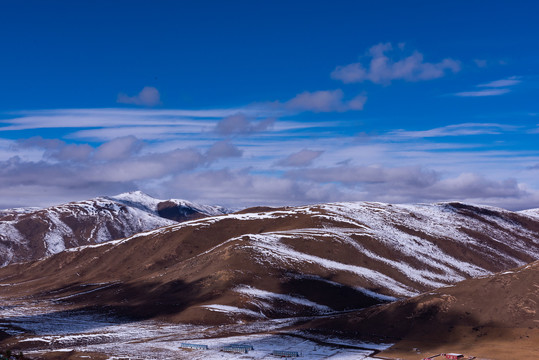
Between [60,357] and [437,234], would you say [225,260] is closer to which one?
[60,357]

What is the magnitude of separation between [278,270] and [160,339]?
166ft

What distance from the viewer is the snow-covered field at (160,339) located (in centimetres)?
7912

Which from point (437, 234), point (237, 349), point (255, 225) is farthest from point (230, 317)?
point (437, 234)

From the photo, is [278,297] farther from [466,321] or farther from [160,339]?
[466,321]

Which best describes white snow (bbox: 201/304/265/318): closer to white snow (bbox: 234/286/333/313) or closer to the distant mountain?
the distant mountain

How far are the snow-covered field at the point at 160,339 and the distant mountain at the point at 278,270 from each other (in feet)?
26.7

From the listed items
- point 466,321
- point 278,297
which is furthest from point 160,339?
point 466,321

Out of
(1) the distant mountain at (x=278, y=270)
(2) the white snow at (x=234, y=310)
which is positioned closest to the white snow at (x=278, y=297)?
(1) the distant mountain at (x=278, y=270)

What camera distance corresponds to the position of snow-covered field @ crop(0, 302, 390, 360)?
79125mm

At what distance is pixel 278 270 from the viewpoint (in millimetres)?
138250

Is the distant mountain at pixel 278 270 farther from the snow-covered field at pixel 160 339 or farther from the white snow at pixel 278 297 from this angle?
the snow-covered field at pixel 160 339

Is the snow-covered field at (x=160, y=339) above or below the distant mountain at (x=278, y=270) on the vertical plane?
below

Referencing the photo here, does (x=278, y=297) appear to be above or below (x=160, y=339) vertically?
above

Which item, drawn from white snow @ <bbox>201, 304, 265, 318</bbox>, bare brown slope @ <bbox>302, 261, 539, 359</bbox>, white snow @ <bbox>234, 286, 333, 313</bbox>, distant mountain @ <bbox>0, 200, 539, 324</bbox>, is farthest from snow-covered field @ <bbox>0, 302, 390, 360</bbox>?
white snow @ <bbox>234, 286, 333, 313</bbox>
